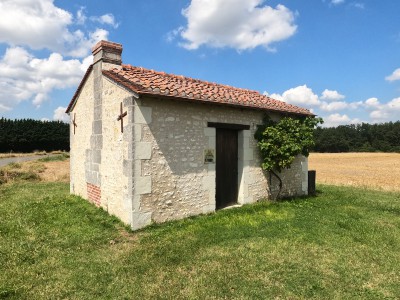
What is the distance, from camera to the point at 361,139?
74312 mm

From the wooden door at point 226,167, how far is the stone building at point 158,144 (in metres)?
0.03

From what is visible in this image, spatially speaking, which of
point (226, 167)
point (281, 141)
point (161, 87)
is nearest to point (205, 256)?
point (226, 167)

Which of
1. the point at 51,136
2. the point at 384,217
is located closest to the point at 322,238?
the point at 384,217

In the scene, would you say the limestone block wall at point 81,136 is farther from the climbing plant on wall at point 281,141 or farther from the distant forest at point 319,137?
the distant forest at point 319,137

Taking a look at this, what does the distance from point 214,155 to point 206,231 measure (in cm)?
247

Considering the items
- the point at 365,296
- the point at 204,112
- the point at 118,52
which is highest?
the point at 118,52

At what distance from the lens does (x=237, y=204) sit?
9086 millimetres

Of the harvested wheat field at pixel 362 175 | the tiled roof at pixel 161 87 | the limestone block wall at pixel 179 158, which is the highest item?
the tiled roof at pixel 161 87

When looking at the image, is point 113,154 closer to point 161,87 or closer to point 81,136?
point 161,87

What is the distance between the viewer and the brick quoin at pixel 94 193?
831 cm

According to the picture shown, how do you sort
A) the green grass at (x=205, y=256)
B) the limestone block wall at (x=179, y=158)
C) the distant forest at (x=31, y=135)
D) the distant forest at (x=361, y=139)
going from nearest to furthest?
1. the green grass at (x=205, y=256)
2. the limestone block wall at (x=179, y=158)
3. the distant forest at (x=31, y=135)
4. the distant forest at (x=361, y=139)

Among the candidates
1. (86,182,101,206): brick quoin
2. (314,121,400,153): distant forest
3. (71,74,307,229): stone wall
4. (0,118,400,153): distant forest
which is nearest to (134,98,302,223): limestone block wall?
(71,74,307,229): stone wall

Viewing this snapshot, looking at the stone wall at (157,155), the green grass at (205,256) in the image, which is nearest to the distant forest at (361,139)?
the stone wall at (157,155)

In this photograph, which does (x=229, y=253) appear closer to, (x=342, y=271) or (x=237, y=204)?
(x=342, y=271)
